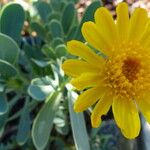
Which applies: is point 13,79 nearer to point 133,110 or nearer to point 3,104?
point 3,104

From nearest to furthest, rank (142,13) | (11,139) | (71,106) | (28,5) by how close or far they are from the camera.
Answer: (142,13)
(71,106)
(11,139)
(28,5)

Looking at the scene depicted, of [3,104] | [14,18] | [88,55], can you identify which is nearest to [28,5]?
[14,18]

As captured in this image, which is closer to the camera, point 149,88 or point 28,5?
point 149,88

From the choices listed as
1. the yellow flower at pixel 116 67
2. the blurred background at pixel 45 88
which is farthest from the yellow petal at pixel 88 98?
the blurred background at pixel 45 88

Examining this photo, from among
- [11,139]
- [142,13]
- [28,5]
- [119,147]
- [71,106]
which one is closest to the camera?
[142,13]

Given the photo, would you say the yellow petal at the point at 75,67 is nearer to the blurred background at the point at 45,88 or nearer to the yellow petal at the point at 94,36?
the yellow petal at the point at 94,36

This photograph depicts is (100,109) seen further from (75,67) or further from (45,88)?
(45,88)
